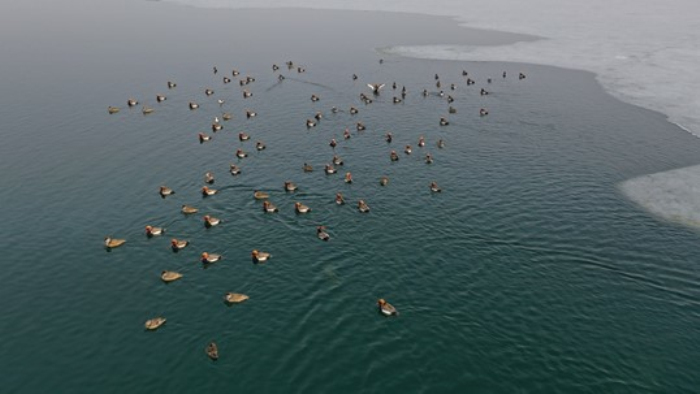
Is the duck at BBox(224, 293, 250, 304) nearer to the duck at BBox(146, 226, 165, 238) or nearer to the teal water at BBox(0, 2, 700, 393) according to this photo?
the teal water at BBox(0, 2, 700, 393)

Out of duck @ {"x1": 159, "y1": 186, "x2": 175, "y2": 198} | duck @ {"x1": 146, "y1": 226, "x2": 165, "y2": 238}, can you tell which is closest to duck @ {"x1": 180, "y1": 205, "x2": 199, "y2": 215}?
duck @ {"x1": 146, "y1": 226, "x2": 165, "y2": 238}

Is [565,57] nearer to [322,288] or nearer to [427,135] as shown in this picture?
[427,135]

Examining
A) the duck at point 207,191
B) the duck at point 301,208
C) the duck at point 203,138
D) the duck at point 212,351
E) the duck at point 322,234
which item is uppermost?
the duck at point 203,138

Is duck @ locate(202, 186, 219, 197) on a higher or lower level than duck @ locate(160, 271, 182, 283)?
higher

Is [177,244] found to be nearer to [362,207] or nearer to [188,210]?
[188,210]

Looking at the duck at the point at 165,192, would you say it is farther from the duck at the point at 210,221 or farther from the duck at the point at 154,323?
the duck at the point at 154,323

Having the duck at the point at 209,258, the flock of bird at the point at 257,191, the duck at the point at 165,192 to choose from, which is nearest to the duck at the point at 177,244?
the flock of bird at the point at 257,191
